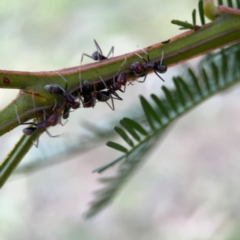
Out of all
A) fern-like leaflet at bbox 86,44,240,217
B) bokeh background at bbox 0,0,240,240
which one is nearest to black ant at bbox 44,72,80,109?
fern-like leaflet at bbox 86,44,240,217

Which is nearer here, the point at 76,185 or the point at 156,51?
the point at 156,51

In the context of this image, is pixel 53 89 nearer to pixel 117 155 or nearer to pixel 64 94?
Answer: pixel 64 94

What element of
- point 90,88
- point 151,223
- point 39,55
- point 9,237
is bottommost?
point 151,223

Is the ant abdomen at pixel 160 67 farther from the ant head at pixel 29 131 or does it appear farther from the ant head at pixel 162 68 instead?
the ant head at pixel 29 131

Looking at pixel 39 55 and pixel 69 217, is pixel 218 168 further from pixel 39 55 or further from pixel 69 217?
pixel 39 55

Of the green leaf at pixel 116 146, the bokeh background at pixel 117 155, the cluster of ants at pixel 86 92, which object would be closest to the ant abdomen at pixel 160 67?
the cluster of ants at pixel 86 92

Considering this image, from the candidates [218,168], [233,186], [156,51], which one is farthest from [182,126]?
[156,51]

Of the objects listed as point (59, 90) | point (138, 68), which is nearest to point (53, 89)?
point (59, 90)

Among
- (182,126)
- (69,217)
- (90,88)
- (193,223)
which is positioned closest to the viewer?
(90,88)
